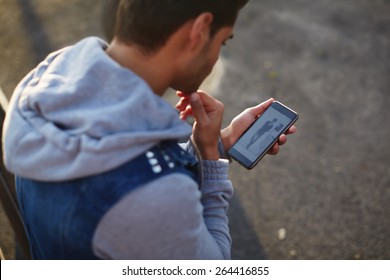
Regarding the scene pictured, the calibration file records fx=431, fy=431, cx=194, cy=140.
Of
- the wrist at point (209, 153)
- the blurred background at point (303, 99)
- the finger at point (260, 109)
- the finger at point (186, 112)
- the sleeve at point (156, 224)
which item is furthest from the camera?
the blurred background at point (303, 99)

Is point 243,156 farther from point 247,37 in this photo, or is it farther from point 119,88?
point 247,37

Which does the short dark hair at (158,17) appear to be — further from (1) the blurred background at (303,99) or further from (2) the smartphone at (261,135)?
(1) the blurred background at (303,99)

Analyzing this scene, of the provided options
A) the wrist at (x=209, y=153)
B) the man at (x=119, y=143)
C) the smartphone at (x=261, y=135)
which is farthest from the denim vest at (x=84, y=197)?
the smartphone at (x=261, y=135)

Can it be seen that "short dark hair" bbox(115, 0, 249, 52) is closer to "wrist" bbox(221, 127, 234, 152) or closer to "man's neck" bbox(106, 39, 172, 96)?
→ "man's neck" bbox(106, 39, 172, 96)

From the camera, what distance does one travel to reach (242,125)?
2.32 metres

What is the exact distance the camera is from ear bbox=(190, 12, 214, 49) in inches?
60.1

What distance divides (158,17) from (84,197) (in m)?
0.68

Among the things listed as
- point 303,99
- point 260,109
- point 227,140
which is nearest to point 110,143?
point 227,140

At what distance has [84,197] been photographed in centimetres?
133

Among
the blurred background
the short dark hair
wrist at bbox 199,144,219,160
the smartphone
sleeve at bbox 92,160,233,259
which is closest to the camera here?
sleeve at bbox 92,160,233,259

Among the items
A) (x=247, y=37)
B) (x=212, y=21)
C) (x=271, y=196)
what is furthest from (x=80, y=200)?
(x=247, y=37)

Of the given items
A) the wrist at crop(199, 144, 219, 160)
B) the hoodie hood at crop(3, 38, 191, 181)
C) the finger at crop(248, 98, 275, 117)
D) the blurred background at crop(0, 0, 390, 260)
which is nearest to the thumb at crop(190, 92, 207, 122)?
the wrist at crop(199, 144, 219, 160)

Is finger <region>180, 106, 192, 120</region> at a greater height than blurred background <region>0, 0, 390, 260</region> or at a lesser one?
greater

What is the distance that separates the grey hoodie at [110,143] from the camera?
51.1 inches
